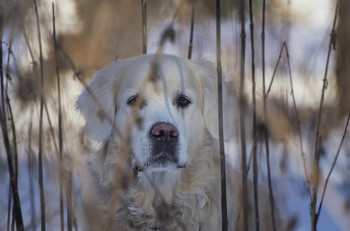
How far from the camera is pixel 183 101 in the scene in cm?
215

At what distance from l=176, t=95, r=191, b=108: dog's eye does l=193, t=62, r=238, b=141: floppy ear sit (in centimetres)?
15

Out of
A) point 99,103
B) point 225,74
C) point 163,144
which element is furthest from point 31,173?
point 225,74

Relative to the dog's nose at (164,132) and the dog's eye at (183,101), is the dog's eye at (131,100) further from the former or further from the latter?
the dog's nose at (164,132)

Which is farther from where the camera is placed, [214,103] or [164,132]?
[214,103]

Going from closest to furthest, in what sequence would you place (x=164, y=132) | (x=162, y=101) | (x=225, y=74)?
1. (x=164, y=132)
2. (x=162, y=101)
3. (x=225, y=74)

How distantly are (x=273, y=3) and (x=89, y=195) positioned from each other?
4.75ft

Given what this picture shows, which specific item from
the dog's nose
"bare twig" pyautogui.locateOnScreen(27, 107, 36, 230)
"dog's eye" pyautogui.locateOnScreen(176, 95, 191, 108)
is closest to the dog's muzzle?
the dog's nose

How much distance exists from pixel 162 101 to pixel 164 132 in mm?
303

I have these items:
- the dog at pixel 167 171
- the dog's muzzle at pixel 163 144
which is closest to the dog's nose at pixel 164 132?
the dog's muzzle at pixel 163 144

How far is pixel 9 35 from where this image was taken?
1.80 meters

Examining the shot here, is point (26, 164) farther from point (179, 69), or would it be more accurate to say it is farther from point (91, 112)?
point (179, 69)

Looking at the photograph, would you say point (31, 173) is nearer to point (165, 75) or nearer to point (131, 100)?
point (131, 100)

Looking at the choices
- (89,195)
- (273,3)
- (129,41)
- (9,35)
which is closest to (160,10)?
(129,41)

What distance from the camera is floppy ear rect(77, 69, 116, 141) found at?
6.86 ft
